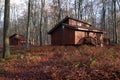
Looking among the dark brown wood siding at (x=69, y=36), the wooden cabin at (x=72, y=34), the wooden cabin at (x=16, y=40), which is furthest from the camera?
the wooden cabin at (x=16, y=40)

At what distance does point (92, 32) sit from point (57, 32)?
563 centimetres

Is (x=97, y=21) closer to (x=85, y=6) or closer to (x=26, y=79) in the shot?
(x=85, y=6)

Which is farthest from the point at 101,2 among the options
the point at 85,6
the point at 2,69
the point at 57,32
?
the point at 2,69

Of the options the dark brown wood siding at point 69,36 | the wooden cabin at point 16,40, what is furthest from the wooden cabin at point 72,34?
the wooden cabin at point 16,40

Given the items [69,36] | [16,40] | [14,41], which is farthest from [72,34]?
[14,41]

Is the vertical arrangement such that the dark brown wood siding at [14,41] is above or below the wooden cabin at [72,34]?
below

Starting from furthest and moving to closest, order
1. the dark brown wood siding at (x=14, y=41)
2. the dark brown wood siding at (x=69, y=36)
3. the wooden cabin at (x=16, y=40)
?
1. the dark brown wood siding at (x=14, y=41)
2. the wooden cabin at (x=16, y=40)
3. the dark brown wood siding at (x=69, y=36)

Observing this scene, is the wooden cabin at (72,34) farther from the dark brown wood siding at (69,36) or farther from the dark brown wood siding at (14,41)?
the dark brown wood siding at (14,41)

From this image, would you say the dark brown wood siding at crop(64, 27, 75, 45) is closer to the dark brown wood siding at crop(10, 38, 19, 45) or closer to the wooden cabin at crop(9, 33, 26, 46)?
the wooden cabin at crop(9, 33, 26, 46)

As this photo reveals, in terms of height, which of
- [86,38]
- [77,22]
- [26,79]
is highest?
[77,22]

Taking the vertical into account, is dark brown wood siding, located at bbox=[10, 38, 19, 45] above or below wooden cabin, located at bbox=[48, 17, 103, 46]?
below

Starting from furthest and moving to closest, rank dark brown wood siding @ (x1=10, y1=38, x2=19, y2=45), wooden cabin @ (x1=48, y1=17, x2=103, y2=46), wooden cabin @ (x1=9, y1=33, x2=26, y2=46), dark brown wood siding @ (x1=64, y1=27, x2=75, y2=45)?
dark brown wood siding @ (x1=10, y1=38, x2=19, y2=45), wooden cabin @ (x1=9, y1=33, x2=26, y2=46), dark brown wood siding @ (x1=64, y1=27, x2=75, y2=45), wooden cabin @ (x1=48, y1=17, x2=103, y2=46)

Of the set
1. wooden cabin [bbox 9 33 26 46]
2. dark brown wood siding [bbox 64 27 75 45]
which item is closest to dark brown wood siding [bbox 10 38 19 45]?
wooden cabin [bbox 9 33 26 46]

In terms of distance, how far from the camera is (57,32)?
31469 mm
